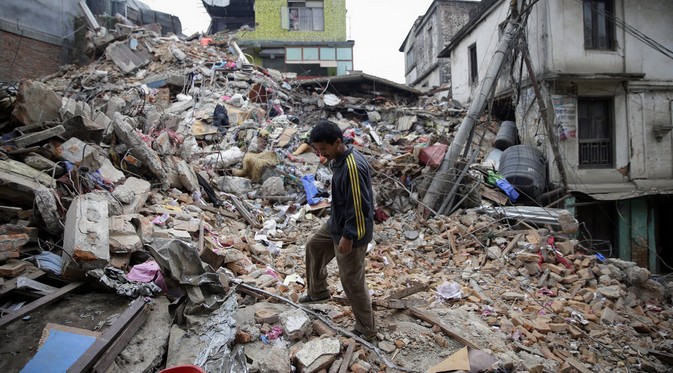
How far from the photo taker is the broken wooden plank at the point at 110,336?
7.23 feet

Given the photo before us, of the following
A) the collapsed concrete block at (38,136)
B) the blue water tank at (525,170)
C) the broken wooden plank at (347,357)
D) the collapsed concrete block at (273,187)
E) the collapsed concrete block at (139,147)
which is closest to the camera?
the broken wooden plank at (347,357)

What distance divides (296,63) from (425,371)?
19.9 m

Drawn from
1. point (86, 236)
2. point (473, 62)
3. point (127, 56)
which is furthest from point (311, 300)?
point (127, 56)

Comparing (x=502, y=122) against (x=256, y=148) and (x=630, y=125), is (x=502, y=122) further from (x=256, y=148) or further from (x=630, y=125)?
(x=256, y=148)

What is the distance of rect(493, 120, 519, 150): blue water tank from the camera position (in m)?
10.6

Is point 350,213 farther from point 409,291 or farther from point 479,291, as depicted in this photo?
point 479,291

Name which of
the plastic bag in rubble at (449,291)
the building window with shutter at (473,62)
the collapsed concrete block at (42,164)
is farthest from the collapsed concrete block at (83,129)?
the building window with shutter at (473,62)

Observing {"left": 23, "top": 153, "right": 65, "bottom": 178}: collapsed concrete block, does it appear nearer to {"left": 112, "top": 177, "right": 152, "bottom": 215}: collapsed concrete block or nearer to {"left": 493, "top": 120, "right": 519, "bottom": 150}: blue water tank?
{"left": 112, "top": 177, "right": 152, "bottom": 215}: collapsed concrete block

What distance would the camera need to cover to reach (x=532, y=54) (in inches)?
416

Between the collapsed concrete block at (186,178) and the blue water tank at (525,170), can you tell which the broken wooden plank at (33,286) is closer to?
the collapsed concrete block at (186,178)

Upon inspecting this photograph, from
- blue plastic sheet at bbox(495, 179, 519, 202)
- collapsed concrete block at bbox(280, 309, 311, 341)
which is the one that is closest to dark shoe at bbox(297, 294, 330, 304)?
collapsed concrete block at bbox(280, 309, 311, 341)

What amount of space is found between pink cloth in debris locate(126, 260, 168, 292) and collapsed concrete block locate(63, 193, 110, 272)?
0.77 ft

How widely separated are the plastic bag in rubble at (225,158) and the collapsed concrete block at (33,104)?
12.2ft

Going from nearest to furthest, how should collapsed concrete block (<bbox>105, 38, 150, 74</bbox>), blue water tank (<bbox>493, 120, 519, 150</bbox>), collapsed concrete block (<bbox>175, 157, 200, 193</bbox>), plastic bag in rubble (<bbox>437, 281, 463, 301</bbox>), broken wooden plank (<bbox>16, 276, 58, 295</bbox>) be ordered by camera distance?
broken wooden plank (<bbox>16, 276, 58, 295</bbox>) < plastic bag in rubble (<bbox>437, 281, 463, 301</bbox>) < collapsed concrete block (<bbox>175, 157, 200, 193</bbox>) < blue water tank (<bbox>493, 120, 519, 150</bbox>) < collapsed concrete block (<bbox>105, 38, 150, 74</bbox>)
